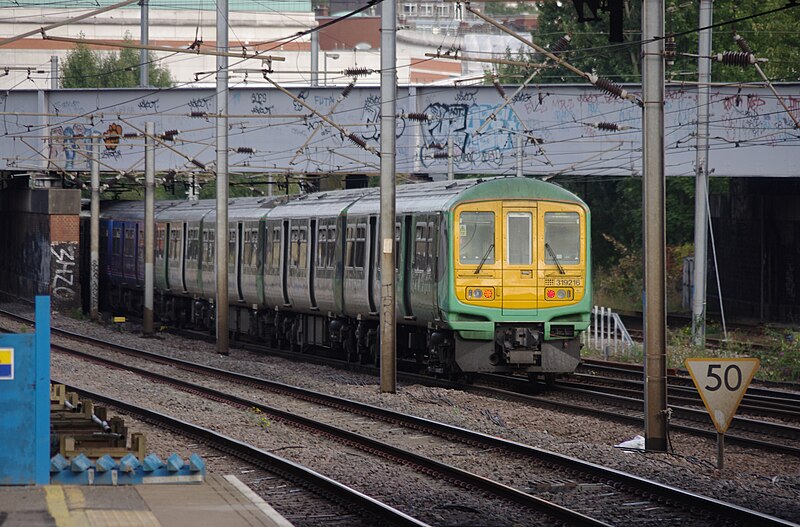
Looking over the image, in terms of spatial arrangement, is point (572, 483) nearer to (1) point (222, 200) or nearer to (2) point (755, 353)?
(2) point (755, 353)

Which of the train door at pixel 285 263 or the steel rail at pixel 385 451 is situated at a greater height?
the train door at pixel 285 263

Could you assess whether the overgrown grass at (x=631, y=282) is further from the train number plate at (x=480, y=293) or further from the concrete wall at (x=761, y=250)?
the train number plate at (x=480, y=293)

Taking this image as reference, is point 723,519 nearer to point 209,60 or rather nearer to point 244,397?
point 244,397

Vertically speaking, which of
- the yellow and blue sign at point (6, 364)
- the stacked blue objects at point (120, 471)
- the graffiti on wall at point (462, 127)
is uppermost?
the graffiti on wall at point (462, 127)

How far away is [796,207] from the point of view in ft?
118

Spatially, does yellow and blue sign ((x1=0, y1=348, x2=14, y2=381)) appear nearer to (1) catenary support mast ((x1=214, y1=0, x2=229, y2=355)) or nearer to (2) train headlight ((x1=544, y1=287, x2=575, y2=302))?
(2) train headlight ((x1=544, y1=287, x2=575, y2=302))

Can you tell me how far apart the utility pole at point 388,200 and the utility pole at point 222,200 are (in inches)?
367

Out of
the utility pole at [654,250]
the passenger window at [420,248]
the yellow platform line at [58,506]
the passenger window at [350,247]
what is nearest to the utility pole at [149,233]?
the passenger window at [350,247]

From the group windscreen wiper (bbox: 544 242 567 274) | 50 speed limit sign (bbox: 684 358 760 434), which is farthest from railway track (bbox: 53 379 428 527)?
windscreen wiper (bbox: 544 242 567 274)

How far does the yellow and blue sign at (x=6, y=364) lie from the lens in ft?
33.0

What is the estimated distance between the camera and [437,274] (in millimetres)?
20172

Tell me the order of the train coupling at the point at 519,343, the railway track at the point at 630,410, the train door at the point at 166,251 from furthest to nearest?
the train door at the point at 166,251
the train coupling at the point at 519,343
the railway track at the point at 630,410

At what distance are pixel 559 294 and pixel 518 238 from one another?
1.04m

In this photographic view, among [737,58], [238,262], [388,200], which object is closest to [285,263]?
[238,262]
